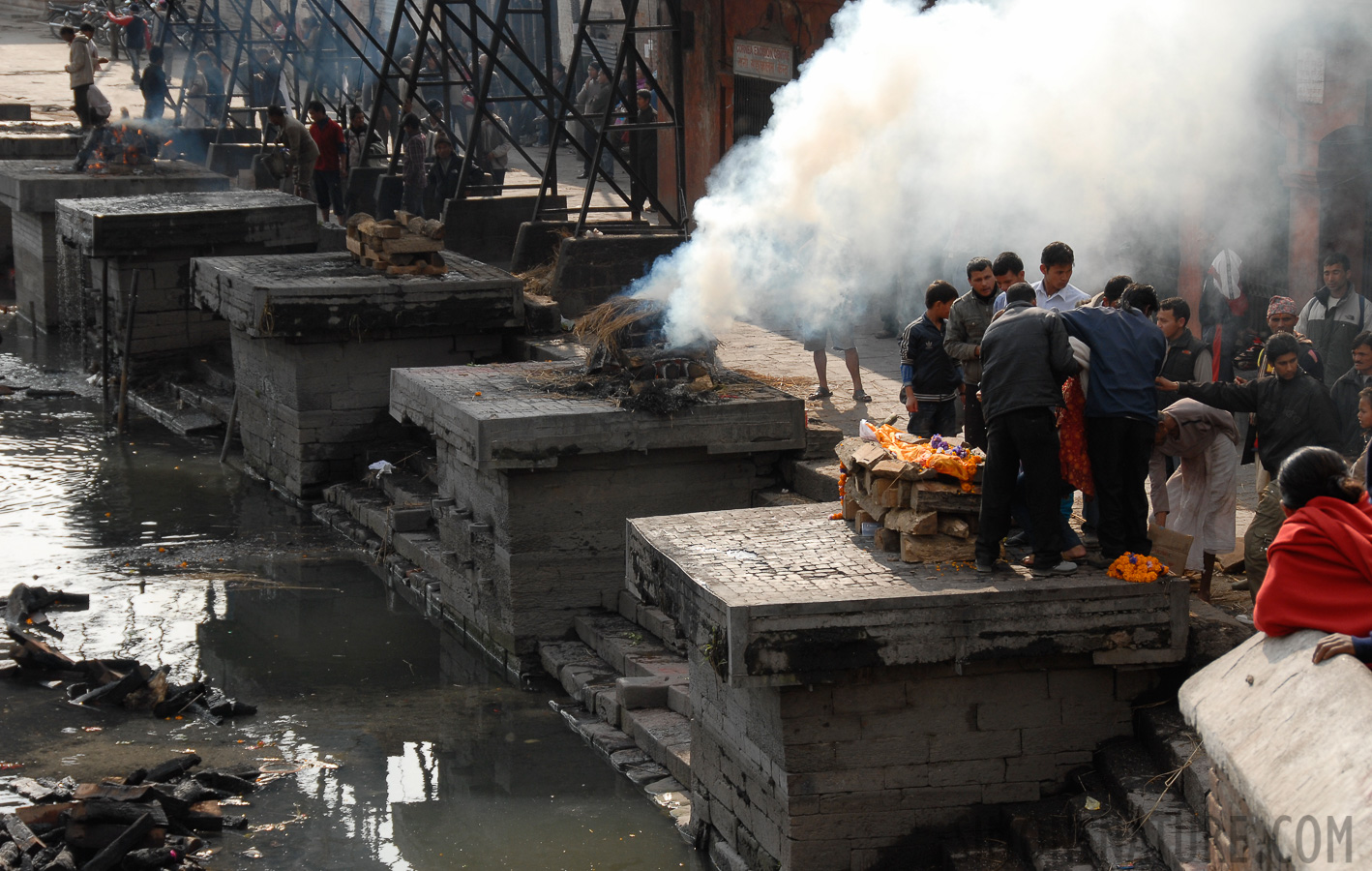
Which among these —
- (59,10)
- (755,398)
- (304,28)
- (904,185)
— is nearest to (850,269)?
(904,185)

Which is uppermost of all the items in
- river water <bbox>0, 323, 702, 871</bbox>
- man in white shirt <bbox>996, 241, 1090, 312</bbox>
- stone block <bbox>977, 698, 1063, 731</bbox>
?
man in white shirt <bbox>996, 241, 1090, 312</bbox>

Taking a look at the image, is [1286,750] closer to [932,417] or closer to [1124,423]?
[1124,423]

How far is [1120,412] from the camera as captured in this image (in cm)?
661

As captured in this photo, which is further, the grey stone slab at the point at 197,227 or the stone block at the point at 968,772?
the grey stone slab at the point at 197,227

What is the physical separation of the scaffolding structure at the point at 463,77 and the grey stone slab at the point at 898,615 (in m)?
8.73

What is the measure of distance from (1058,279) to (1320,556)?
277 centimetres

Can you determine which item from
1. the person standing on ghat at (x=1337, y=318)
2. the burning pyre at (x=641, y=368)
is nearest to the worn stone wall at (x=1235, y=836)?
the person standing on ghat at (x=1337, y=318)

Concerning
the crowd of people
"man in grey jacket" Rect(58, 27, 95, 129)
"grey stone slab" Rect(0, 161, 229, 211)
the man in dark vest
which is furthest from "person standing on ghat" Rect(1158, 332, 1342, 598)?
"man in grey jacket" Rect(58, 27, 95, 129)

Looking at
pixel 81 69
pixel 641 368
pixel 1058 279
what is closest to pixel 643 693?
pixel 641 368

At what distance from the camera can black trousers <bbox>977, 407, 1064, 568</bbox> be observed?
6.45 metres

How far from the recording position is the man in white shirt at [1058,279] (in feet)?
24.2

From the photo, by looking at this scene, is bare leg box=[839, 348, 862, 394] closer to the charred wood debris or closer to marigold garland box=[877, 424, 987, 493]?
marigold garland box=[877, 424, 987, 493]

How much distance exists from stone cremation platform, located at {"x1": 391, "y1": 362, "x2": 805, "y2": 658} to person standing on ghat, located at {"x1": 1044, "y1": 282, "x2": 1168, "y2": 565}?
3452 millimetres

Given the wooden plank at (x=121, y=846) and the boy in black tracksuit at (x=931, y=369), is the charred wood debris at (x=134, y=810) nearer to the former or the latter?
the wooden plank at (x=121, y=846)
